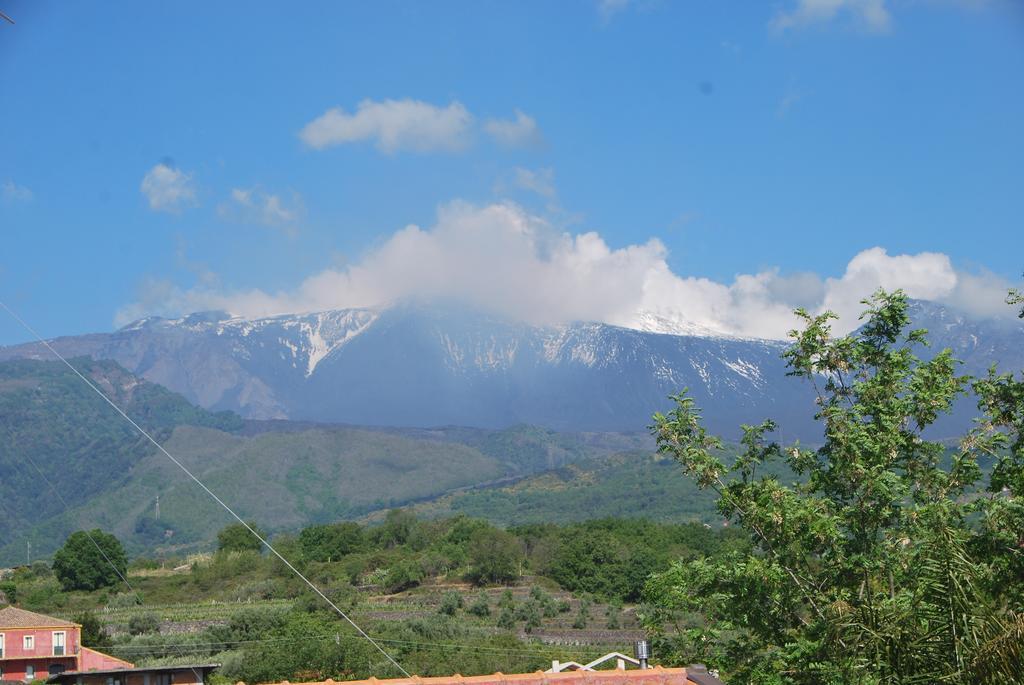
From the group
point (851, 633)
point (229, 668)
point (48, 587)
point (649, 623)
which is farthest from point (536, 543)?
point (851, 633)

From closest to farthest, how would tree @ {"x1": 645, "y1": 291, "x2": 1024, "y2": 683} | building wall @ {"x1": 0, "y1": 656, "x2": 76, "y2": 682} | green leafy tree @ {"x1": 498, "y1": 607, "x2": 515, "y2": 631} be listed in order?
tree @ {"x1": 645, "y1": 291, "x2": 1024, "y2": 683} → building wall @ {"x1": 0, "y1": 656, "x2": 76, "y2": 682} → green leafy tree @ {"x1": 498, "y1": 607, "x2": 515, "y2": 631}

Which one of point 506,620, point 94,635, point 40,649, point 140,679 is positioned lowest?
point 506,620

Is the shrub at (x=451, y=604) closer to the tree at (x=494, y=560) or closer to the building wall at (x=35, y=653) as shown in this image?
the tree at (x=494, y=560)

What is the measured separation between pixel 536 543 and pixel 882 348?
96.3m

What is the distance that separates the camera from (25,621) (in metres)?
64.8

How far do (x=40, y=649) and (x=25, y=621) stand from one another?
2.48 meters

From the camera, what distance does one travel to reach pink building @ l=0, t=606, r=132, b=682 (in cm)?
6175

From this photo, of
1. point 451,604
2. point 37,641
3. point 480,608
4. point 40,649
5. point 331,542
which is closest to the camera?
point 40,649

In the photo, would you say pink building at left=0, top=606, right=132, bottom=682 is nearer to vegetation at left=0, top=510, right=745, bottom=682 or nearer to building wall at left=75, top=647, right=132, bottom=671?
building wall at left=75, top=647, right=132, bottom=671

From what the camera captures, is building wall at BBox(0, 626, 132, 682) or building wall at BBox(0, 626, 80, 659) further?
building wall at BBox(0, 626, 80, 659)

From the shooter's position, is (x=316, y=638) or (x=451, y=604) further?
(x=451, y=604)

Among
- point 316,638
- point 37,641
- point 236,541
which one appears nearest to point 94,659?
point 37,641

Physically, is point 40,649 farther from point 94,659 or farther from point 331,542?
point 331,542

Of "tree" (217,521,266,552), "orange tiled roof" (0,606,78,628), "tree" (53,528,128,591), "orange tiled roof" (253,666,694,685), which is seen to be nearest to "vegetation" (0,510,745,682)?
"tree" (217,521,266,552)
